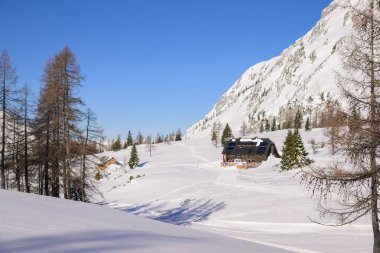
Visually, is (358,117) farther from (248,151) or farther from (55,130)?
(248,151)

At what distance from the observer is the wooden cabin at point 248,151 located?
74000 mm

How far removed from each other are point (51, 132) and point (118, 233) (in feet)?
54.4

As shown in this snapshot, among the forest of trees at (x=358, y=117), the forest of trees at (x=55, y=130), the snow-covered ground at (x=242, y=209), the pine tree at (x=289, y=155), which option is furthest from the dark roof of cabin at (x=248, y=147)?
the forest of trees at (x=358, y=117)

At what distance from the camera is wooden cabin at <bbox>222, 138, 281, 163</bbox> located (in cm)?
7400

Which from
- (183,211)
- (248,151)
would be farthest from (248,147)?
(183,211)

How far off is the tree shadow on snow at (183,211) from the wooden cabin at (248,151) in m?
37.2

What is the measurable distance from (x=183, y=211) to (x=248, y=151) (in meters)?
42.8

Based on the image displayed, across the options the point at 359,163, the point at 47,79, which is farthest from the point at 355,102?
the point at 47,79

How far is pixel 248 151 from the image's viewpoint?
2948 inches

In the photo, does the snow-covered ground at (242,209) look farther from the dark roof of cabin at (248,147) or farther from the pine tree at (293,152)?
the dark roof of cabin at (248,147)

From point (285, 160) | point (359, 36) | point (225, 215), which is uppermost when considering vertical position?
point (359, 36)

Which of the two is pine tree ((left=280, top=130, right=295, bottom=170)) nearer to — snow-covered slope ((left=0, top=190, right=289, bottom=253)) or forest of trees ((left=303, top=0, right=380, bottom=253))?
forest of trees ((left=303, top=0, right=380, bottom=253))

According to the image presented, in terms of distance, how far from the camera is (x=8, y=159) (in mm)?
23188

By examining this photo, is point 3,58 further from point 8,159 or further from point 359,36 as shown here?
point 359,36
